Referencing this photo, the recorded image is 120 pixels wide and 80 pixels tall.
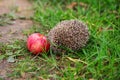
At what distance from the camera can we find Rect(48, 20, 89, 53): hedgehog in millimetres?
3352

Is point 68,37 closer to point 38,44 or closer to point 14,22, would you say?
point 38,44

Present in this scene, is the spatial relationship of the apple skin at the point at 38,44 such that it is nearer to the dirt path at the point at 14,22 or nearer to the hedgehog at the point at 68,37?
the hedgehog at the point at 68,37

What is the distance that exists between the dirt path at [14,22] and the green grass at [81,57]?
132 millimetres

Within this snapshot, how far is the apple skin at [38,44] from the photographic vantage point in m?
3.43

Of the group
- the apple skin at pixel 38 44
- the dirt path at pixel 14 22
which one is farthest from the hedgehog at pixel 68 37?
the dirt path at pixel 14 22

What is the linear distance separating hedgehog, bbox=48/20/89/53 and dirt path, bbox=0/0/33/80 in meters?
0.58

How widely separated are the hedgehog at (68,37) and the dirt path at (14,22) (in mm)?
583

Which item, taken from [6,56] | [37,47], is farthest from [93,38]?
[6,56]

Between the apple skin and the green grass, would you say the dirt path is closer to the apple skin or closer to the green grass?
the green grass

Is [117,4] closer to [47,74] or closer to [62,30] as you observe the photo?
[62,30]

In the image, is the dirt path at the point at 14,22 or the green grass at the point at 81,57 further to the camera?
the dirt path at the point at 14,22

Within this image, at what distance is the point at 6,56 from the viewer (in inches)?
137

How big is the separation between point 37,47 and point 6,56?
398 millimetres

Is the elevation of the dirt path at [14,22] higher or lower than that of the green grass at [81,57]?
higher
